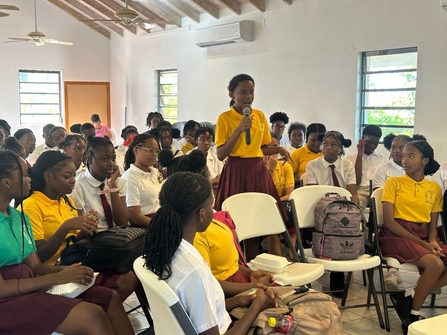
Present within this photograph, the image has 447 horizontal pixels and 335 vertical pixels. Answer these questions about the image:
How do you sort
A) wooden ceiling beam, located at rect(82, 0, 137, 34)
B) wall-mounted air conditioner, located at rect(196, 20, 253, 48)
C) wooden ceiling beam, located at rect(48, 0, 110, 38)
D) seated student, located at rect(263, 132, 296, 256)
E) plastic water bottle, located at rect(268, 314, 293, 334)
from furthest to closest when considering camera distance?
wooden ceiling beam, located at rect(48, 0, 110, 38) → wooden ceiling beam, located at rect(82, 0, 137, 34) → wall-mounted air conditioner, located at rect(196, 20, 253, 48) → seated student, located at rect(263, 132, 296, 256) → plastic water bottle, located at rect(268, 314, 293, 334)

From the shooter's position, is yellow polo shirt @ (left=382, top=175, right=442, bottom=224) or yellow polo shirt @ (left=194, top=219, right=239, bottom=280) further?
yellow polo shirt @ (left=382, top=175, right=442, bottom=224)

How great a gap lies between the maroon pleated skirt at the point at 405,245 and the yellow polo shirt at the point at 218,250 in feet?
4.18

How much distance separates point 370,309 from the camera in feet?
10.6

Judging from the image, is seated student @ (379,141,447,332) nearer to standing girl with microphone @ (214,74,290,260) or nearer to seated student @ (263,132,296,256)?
standing girl with microphone @ (214,74,290,260)

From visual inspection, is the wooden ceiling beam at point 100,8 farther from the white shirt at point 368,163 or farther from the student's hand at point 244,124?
the student's hand at point 244,124

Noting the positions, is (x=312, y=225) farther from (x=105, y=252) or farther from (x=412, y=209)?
(x=105, y=252)

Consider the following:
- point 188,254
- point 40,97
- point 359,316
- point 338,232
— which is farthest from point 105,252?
point 40,97

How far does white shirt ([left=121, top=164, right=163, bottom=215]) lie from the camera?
9.56 feet

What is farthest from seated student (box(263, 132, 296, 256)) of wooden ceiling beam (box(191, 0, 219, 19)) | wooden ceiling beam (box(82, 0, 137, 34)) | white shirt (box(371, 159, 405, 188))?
wooden ceiling beam (box(82, 0, 137, 34))

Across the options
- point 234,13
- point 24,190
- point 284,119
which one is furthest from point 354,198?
point 234,13

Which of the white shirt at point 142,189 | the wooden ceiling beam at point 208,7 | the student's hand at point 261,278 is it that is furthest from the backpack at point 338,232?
the wooden ceiling beam at point 208,7

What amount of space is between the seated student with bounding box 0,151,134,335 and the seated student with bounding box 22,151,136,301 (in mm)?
184

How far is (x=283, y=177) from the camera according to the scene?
4086 millimetres

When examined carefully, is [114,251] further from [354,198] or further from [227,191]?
[354,198]
